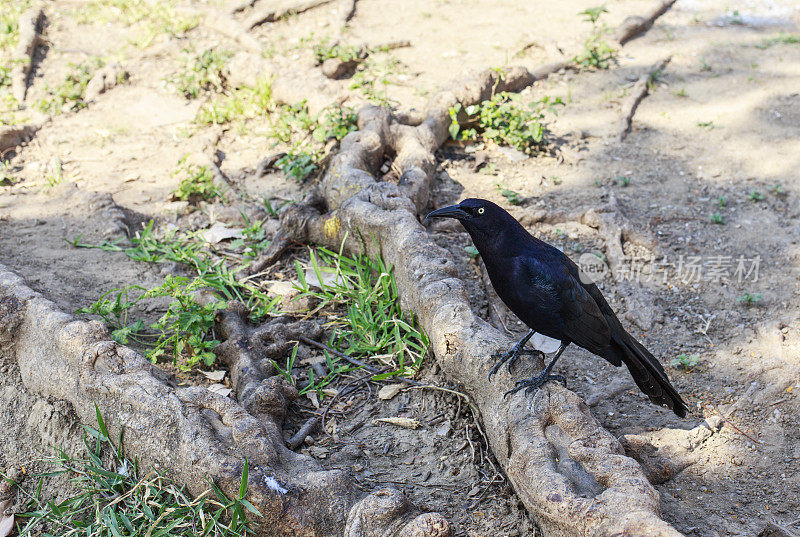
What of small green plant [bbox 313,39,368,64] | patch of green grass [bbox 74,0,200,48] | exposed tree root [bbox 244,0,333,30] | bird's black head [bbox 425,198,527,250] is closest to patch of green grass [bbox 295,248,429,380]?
bird's black head [bbox 425,198,527,250]

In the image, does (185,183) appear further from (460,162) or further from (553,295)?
(553,295)

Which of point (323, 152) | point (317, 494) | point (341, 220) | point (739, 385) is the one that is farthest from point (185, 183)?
point (739, 385)

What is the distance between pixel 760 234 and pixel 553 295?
2.77 meters

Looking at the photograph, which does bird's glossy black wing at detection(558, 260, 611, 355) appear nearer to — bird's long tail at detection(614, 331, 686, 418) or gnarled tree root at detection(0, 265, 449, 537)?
bird's long tail at detection(614, 331, 686, 418)

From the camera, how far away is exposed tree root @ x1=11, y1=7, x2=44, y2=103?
7.06 m

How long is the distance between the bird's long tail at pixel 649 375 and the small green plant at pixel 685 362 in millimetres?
681

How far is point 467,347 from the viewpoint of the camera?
3.30 metres

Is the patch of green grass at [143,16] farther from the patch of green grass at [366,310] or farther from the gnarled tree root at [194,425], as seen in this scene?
the gnarled tree root at [194,425]

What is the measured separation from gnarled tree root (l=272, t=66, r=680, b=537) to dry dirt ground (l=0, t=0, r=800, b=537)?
283 mm

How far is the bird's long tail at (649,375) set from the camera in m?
3.15

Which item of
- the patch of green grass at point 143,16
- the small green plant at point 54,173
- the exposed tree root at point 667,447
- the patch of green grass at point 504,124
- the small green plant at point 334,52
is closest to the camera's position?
the exposed tree root at point 667,447

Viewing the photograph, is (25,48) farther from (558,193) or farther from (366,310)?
(558,193)

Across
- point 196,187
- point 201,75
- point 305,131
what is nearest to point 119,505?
point 196,187

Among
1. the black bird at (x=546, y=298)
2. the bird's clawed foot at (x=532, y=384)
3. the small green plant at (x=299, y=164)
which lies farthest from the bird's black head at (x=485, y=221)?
the small green plant at (x=299, y=164)
